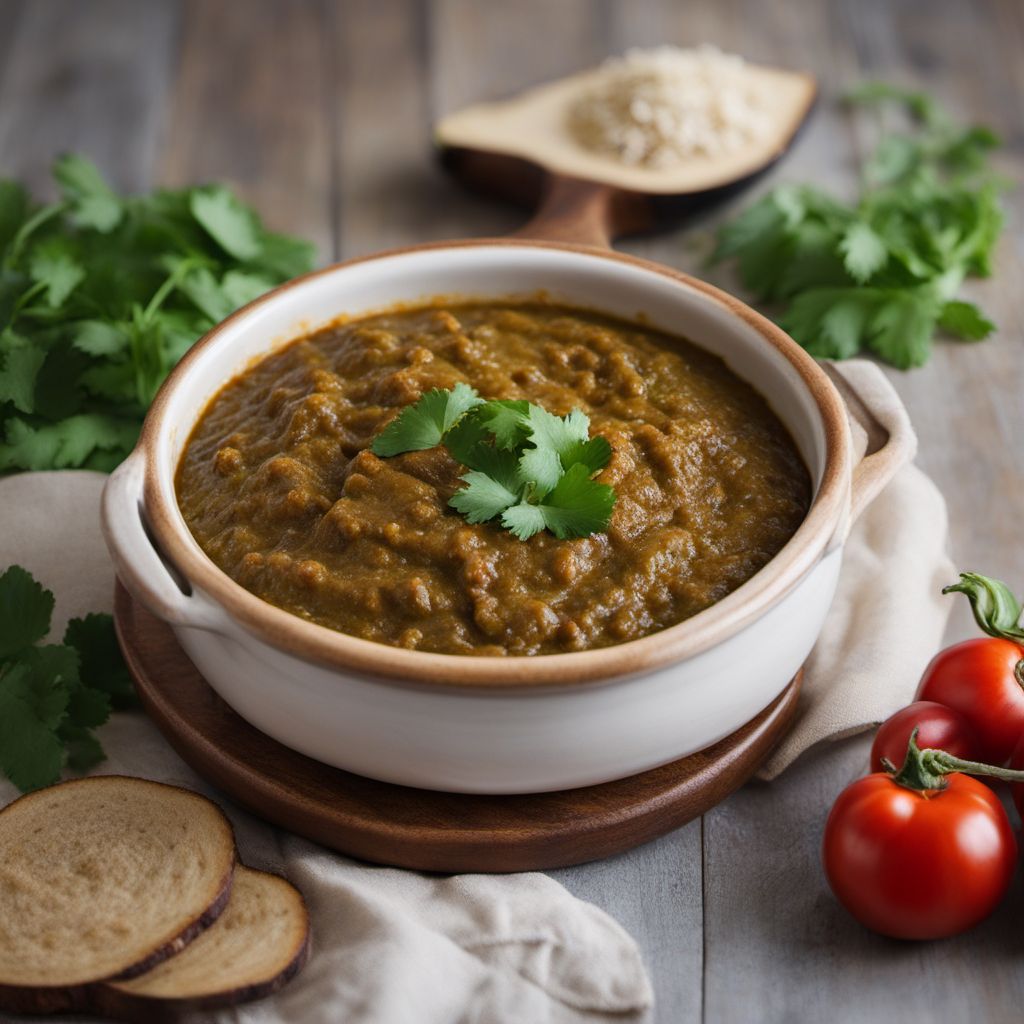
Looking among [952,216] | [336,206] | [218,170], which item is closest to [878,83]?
[952,216]

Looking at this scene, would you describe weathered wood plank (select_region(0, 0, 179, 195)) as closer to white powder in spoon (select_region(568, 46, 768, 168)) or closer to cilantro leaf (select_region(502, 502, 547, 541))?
white powder in spoon (select_region(568, 46, 768, 168))

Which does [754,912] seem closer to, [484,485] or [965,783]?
[965,783]

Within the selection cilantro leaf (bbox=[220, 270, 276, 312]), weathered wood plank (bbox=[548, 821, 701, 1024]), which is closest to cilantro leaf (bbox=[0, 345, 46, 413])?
cilantro leaf (bbox=[220, 270, 276, 312])

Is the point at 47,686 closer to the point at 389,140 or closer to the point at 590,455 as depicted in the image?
the point at 590,455

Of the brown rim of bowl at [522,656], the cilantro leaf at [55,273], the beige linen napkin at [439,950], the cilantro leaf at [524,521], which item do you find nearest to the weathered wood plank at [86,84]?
the cilantro leaf at [55,273]

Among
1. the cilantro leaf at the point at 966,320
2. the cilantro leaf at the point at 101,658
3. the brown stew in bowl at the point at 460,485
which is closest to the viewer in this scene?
the brown stew in bowl at the point at 460,485

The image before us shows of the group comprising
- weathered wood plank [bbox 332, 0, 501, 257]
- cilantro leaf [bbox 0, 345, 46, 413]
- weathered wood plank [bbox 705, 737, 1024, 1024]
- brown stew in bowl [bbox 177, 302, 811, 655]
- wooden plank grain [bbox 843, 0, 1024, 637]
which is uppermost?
brown stew in bowl [bbox 177, 302, 811, 655]

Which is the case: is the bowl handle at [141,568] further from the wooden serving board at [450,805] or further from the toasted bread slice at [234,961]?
the toasted bread slice at [234,961]
